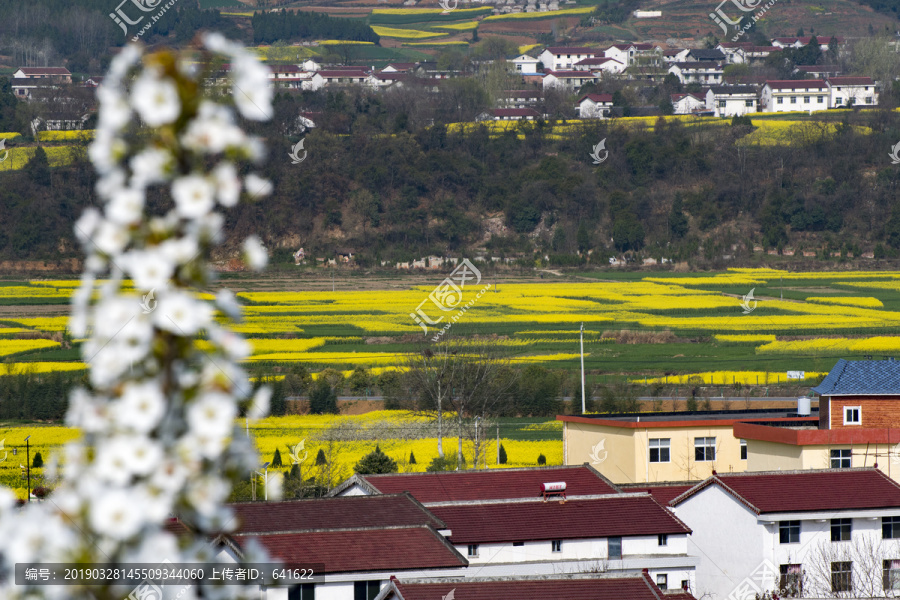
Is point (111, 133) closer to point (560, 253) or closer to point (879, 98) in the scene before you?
point (560, 253)

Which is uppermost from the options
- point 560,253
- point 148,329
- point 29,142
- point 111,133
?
point 111,133

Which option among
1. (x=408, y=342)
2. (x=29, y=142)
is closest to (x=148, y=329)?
(x=408, y=342)

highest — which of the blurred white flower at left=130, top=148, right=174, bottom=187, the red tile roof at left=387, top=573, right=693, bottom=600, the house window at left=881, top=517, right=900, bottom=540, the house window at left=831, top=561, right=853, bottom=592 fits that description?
the blurred white flower at left=130, top=148, right=174, bottom=187

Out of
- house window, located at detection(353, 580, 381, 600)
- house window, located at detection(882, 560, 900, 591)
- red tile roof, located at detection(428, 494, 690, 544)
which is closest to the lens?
house window, located at detection(353, 580, 381, 600)

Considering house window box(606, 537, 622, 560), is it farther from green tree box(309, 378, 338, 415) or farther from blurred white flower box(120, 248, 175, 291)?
green tree box(309, 378, 338, 415)

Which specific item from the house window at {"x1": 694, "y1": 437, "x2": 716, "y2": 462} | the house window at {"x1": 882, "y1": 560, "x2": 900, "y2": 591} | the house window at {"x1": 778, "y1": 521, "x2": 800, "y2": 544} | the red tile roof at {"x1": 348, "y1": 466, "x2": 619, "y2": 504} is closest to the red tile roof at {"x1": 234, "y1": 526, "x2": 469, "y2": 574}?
the red tile roof at {"x1": 348, "y1": 466, "x2": 619, "y2": 504}

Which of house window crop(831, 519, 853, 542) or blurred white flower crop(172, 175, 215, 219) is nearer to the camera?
blurred white flower crop(172, 175, 215, 219)
